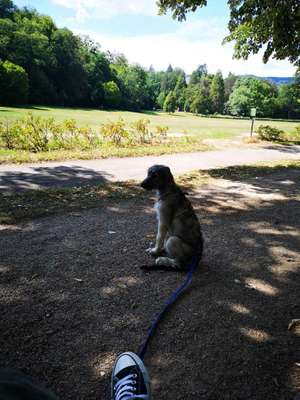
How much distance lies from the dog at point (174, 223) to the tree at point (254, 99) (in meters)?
93.2

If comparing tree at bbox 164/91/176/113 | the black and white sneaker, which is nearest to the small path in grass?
the black and white sneaker

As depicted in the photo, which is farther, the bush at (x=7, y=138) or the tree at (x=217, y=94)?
the tree at (x=217, y=94)

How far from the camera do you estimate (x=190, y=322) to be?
3473mm

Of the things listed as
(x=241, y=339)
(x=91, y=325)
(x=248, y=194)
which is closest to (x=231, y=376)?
(x=241, y=339)

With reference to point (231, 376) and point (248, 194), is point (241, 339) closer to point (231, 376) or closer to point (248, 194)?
point (231, 376)

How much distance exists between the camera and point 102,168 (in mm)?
12461

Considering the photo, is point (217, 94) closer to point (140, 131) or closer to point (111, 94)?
point (111, 94)

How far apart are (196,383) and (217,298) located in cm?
144

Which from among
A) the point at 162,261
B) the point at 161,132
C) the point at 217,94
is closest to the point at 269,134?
the point at 161,132

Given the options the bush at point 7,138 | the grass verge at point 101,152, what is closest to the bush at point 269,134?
the grass verge at point 101,152

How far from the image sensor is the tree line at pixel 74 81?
66.9 metres

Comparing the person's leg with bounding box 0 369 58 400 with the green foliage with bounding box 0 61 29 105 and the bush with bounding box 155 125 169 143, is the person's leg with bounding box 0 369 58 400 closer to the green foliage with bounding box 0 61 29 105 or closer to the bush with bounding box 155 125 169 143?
the bush with bounding box 155 125 169 143

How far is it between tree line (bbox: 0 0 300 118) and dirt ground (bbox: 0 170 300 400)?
59254 millimetres

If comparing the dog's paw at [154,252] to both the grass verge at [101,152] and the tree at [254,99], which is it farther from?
the tree at [254,99]
